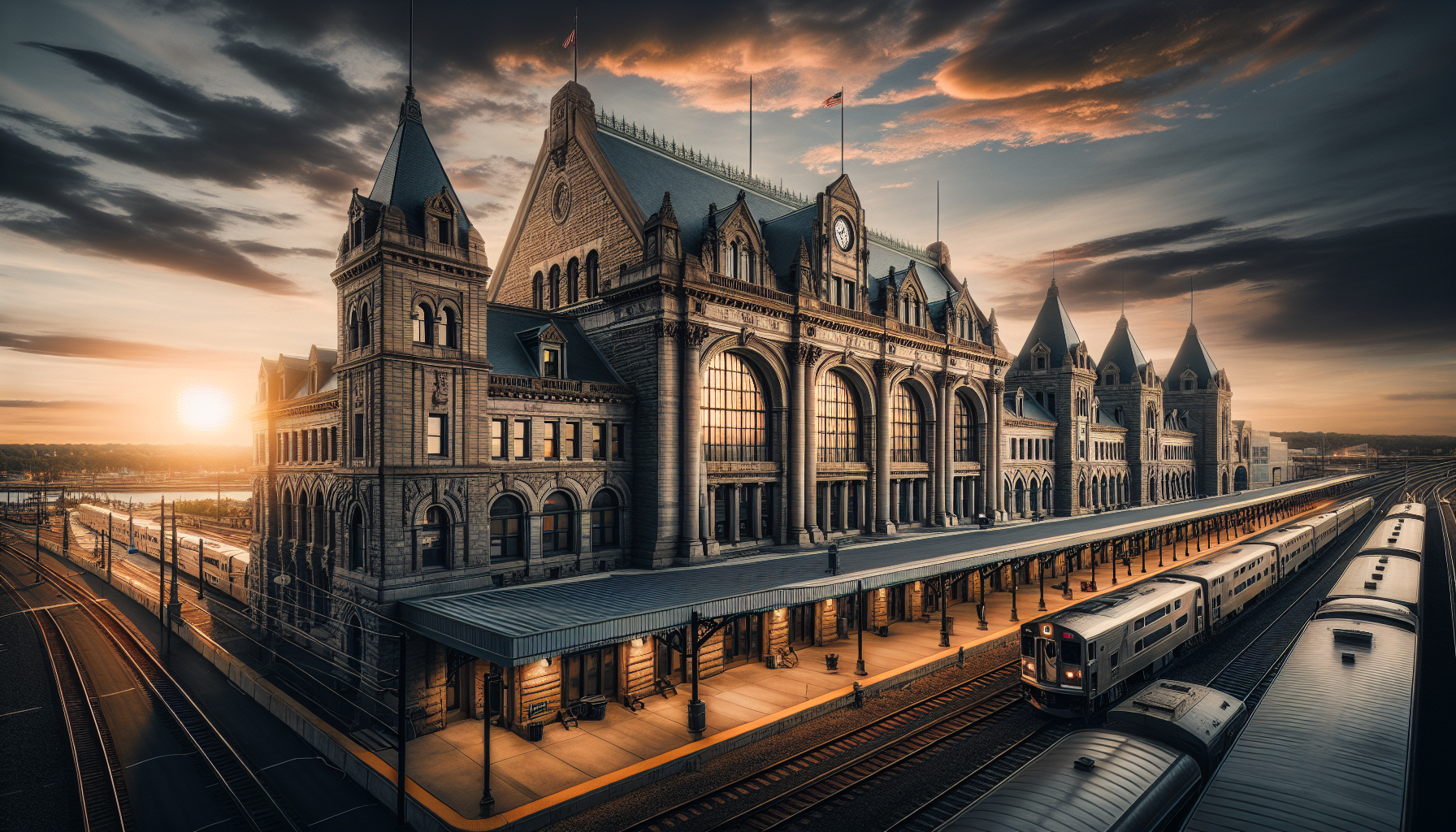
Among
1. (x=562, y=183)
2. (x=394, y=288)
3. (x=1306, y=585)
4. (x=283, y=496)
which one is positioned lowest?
(x=1306, y=585)

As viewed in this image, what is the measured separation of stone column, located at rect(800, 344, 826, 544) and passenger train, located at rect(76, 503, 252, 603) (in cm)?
3515

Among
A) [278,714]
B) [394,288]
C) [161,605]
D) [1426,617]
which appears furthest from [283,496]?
[1426,617]

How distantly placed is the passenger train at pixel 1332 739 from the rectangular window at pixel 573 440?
90.4ft

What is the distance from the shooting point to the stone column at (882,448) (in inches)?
1907

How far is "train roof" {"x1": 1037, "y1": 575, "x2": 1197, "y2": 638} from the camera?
25.4 meters

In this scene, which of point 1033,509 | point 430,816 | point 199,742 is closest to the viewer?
point 430,816

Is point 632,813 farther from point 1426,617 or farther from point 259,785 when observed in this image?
point 1426,617

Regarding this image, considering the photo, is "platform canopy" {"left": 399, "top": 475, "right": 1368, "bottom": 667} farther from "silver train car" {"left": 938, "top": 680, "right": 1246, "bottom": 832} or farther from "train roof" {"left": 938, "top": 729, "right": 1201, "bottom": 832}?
"train roof" {"left": 938, "top": 729, "right": 1201, "bottom": 832}

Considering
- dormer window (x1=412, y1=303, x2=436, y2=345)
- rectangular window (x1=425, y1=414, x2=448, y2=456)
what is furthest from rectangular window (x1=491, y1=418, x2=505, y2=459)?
dormer window (x1=412, y1=303, x2=436, y2=345)

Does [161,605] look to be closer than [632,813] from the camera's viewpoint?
No

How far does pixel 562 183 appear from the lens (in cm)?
4322

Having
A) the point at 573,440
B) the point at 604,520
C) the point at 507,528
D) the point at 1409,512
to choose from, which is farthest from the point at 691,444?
the point at 1409,512

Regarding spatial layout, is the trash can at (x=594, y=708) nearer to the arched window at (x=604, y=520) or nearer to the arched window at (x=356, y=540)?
the arched window at (x=604, y=520)

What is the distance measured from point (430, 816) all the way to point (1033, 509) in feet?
210
